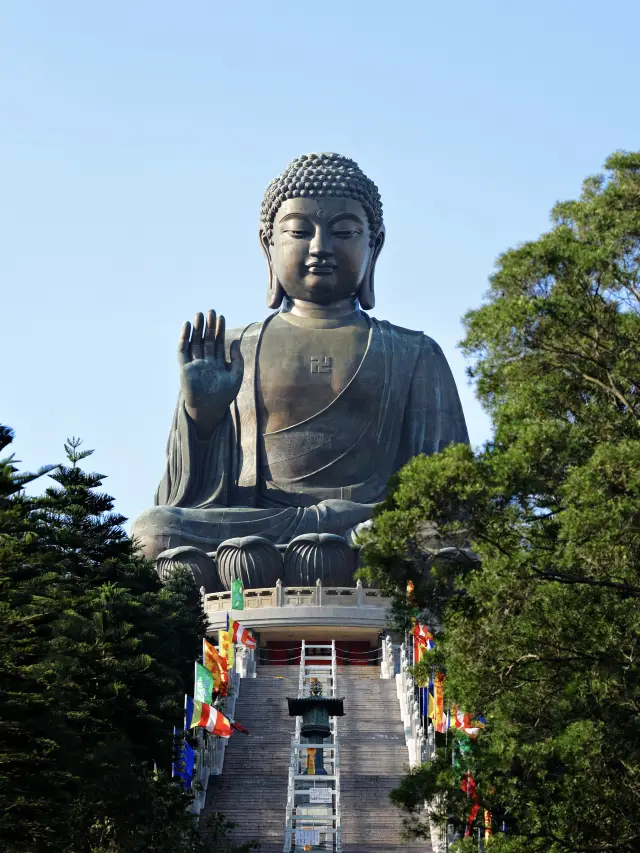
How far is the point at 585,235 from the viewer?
13461 mm

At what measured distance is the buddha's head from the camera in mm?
35000

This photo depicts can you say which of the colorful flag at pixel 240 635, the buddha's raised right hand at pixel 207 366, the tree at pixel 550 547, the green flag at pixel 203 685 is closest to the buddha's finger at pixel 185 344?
the buddha's raised right hand at pixel 207 366

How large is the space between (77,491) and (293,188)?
565 inches

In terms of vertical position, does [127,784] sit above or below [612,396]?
below

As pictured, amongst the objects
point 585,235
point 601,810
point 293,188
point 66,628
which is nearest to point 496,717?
point 601,810

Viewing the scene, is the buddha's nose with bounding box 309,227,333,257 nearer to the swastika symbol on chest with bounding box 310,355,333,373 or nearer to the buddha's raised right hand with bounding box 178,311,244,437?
the swastika symbol on chest with bounding box 310,355,333,373

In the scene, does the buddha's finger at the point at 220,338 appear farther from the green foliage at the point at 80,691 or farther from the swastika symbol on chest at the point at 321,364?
the green foliage at the point at 80,691

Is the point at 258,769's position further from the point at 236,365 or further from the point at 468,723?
the point at 236,365

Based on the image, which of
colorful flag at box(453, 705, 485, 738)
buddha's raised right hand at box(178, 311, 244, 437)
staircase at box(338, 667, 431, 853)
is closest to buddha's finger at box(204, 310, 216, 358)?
buddha's raised right hand at box(178, 311, 244, 437)

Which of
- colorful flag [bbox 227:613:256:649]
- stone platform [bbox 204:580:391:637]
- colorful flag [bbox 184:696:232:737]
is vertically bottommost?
colorful flag [bbox 184:696:232:737]

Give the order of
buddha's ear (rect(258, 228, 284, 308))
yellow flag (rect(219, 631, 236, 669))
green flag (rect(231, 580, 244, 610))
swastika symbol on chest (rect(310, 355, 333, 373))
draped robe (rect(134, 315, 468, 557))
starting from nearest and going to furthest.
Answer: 1. yellow flag (rect(219, 631, 236, 669))
2. green flag (rect(231, 580, 244, 610))
3. draped robe (rect(134, 315, 468, 557))
4. swastika symbol on chest (rect(310, 355, 333, 373))
5. buddha's ear (rect(258, 228, 284, 308))

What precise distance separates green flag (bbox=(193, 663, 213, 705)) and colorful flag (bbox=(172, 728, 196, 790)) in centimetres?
116

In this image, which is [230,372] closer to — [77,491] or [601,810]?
[77,491]

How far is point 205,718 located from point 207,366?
13.6 meters
